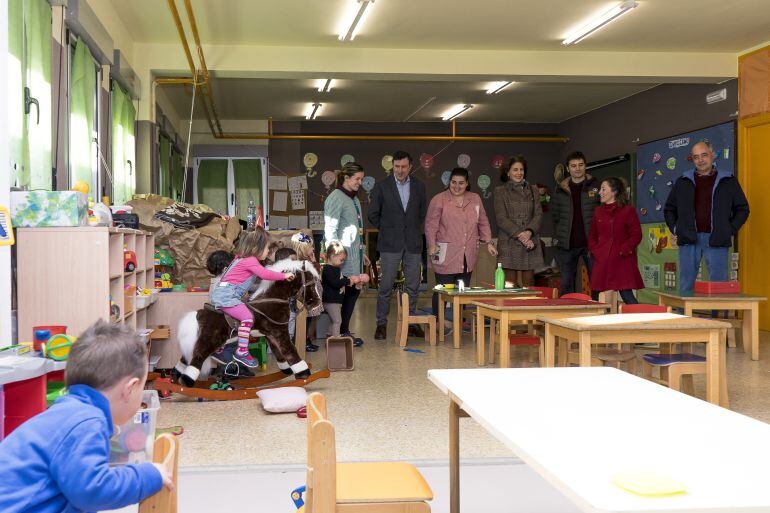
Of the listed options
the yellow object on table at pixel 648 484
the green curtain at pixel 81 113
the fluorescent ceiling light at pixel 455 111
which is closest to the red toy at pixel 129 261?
the green curtain at pixel 81 113

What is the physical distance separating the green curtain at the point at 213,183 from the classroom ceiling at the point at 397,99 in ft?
2.81

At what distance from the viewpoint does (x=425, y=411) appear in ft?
13.9

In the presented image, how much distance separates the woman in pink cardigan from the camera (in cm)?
744

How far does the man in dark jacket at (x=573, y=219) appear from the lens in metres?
7.40

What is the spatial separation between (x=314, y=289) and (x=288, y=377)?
724mm

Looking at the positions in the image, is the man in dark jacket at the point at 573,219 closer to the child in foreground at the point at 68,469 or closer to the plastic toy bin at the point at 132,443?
the plastic toy bin at the point at 132,443

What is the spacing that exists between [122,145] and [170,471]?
6207 mm

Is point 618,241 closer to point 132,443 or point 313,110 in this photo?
point 132,443

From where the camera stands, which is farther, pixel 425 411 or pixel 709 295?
pixel 709 295

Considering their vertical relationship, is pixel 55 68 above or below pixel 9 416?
above

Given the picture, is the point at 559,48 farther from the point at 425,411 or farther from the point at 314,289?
the point at 425,411

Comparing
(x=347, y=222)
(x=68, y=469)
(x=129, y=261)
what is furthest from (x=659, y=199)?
(x=68, y=469)

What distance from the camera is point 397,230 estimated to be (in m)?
7.30

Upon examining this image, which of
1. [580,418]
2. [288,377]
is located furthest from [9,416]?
[288,377]
